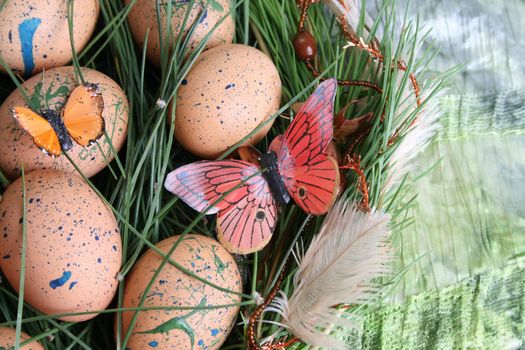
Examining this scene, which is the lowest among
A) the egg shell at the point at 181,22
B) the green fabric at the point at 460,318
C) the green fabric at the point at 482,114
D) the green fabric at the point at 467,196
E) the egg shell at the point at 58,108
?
the green fabric at the point at 460,318

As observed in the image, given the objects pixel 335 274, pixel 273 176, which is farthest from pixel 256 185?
pixel 335 274

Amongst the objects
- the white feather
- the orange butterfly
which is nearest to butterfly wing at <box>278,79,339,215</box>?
the white feather

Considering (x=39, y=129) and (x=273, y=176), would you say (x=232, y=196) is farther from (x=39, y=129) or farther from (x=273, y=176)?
(x=39, y=129)

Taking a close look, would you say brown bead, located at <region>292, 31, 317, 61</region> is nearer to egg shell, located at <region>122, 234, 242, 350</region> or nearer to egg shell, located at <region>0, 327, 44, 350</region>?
egg shell, located at <region>122, 234, 242, 350</region>

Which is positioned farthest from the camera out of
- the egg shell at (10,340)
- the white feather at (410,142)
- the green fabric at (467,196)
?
the green fabric at (467,196)

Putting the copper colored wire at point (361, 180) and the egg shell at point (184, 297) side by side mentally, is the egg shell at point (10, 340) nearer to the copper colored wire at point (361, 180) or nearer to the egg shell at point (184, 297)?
the egg shell at point (184, 297)

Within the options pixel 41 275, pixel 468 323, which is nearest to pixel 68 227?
pixel 41 275

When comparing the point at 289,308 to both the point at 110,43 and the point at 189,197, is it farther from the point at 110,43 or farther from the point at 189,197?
the point at 110,43

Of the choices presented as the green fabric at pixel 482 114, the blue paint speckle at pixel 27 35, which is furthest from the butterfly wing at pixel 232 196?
the green fabric at pixel 482 114
